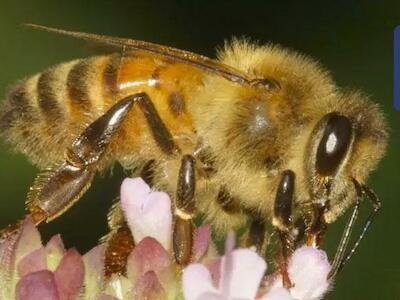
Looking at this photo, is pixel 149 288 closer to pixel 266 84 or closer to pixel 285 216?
pixel 285 216

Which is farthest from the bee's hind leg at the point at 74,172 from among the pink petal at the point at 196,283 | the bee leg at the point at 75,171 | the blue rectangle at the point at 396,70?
the blue rectangle at the point at 396,70

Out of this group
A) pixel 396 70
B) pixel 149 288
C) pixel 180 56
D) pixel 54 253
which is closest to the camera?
pixel 149 288

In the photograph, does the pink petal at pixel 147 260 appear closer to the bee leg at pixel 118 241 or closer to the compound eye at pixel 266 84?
the bee leg at pixel 118 241

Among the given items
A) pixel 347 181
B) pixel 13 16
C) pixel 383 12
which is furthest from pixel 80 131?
pixel 383 12

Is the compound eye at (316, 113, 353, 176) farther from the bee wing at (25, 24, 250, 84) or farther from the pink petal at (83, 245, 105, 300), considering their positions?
the pink petal at (83, 245, 105, 300)

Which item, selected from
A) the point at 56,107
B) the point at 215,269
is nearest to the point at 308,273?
the point at 215,269

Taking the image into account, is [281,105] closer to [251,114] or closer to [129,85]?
[251,114]
